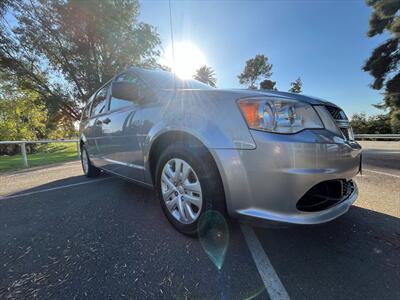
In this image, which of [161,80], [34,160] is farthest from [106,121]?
[34,160]

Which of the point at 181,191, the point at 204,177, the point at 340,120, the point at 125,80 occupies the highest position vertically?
the point at 125,80

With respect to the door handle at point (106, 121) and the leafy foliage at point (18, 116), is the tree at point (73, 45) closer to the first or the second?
the leafy foliage at point (18, 116)

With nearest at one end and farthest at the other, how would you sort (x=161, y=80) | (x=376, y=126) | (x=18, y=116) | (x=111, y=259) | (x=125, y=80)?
(x=111, y=259) → (x=161, y=80) → (x=125, y=80) → (x=18, y=116) → (x=376, y=126)

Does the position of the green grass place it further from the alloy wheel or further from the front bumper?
the front bumper

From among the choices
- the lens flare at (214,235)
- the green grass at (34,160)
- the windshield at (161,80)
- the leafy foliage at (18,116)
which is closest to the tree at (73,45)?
the green grass at (34,160)

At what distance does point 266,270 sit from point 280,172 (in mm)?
681

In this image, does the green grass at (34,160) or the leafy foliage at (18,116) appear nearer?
the green grass at (34,160)

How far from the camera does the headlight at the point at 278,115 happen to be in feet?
4.77

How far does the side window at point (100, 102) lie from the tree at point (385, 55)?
23480mm

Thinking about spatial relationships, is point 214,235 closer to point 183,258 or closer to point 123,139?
point 183,258

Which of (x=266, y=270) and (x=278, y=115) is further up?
(x=278, y=115)

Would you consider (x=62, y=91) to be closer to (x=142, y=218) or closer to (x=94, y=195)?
(x=94, y=195)

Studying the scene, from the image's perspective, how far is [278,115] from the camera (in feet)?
4.82

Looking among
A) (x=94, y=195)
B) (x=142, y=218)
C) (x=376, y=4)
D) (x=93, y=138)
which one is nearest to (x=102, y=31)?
(x=93, y=138)
